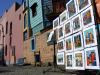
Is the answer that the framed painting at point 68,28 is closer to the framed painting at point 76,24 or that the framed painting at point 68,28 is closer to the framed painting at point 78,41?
the framed painting at point 76,24

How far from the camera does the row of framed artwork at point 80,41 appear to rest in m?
3.13

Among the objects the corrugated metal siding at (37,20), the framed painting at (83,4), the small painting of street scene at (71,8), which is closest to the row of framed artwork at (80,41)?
the framed painting at (83,4)

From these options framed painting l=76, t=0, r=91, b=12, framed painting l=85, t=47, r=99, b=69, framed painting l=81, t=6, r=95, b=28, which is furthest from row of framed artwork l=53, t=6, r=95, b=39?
framed painting l=85, t=47, r=99, b=69

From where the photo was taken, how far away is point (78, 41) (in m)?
3.68

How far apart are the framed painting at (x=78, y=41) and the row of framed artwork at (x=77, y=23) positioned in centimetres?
16

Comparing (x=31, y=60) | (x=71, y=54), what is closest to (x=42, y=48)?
(x=31, y=60)

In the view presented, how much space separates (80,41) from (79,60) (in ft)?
1.86

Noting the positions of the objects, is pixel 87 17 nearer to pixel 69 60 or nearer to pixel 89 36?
pixel 89 36

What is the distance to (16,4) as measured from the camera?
19375mm

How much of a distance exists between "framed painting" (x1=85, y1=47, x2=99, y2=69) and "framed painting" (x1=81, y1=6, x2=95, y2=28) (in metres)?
0.68

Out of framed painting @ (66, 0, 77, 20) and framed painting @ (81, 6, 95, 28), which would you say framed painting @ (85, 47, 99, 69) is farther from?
framed painting @ (66, 0, 77, 20)

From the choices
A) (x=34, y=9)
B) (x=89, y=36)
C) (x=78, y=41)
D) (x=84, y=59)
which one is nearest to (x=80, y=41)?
(x=78, y=41)

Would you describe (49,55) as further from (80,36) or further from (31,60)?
(80,36)

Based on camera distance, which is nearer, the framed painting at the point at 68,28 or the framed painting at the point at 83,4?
the framed painting at the point at 83,4
